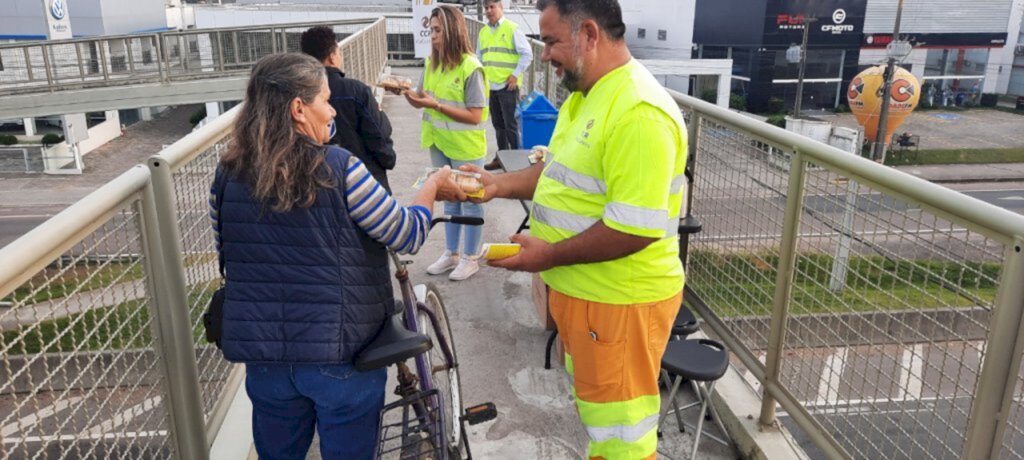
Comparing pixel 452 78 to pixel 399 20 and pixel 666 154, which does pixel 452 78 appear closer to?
pixel 666 154

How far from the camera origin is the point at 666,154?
243 cm

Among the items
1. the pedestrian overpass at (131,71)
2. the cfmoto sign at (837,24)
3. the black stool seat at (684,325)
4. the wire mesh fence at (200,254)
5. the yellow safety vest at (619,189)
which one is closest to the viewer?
the yellow safety vest at (619,189)

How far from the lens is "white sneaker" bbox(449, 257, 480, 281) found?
18.2ft

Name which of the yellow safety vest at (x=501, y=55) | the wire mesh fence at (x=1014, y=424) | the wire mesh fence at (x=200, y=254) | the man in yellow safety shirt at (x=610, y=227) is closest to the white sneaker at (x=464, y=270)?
the wire mesh fence at (x=200, y=254)

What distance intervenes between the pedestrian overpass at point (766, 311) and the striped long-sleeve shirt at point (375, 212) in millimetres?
450

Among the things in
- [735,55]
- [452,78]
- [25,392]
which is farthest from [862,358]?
[735,55]

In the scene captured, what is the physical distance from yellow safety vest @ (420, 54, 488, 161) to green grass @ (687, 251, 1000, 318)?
6.58 feet

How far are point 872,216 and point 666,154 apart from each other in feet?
2.83

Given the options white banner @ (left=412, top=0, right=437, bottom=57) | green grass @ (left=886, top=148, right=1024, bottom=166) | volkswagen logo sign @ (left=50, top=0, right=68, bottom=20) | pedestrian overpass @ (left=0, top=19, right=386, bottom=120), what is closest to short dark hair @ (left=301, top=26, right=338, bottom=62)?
white banner @ (left=412, top=0, right=437, bottom=57)

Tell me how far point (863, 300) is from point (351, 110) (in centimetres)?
275

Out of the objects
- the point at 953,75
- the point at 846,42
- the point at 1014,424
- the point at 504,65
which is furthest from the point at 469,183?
the point at 953,75

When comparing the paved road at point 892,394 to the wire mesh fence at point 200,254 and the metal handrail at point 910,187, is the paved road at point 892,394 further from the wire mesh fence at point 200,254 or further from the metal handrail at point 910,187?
the wire mesh fence at point 200,254

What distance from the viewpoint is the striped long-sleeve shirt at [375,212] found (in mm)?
2355

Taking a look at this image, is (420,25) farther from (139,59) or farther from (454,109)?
(454,109)
